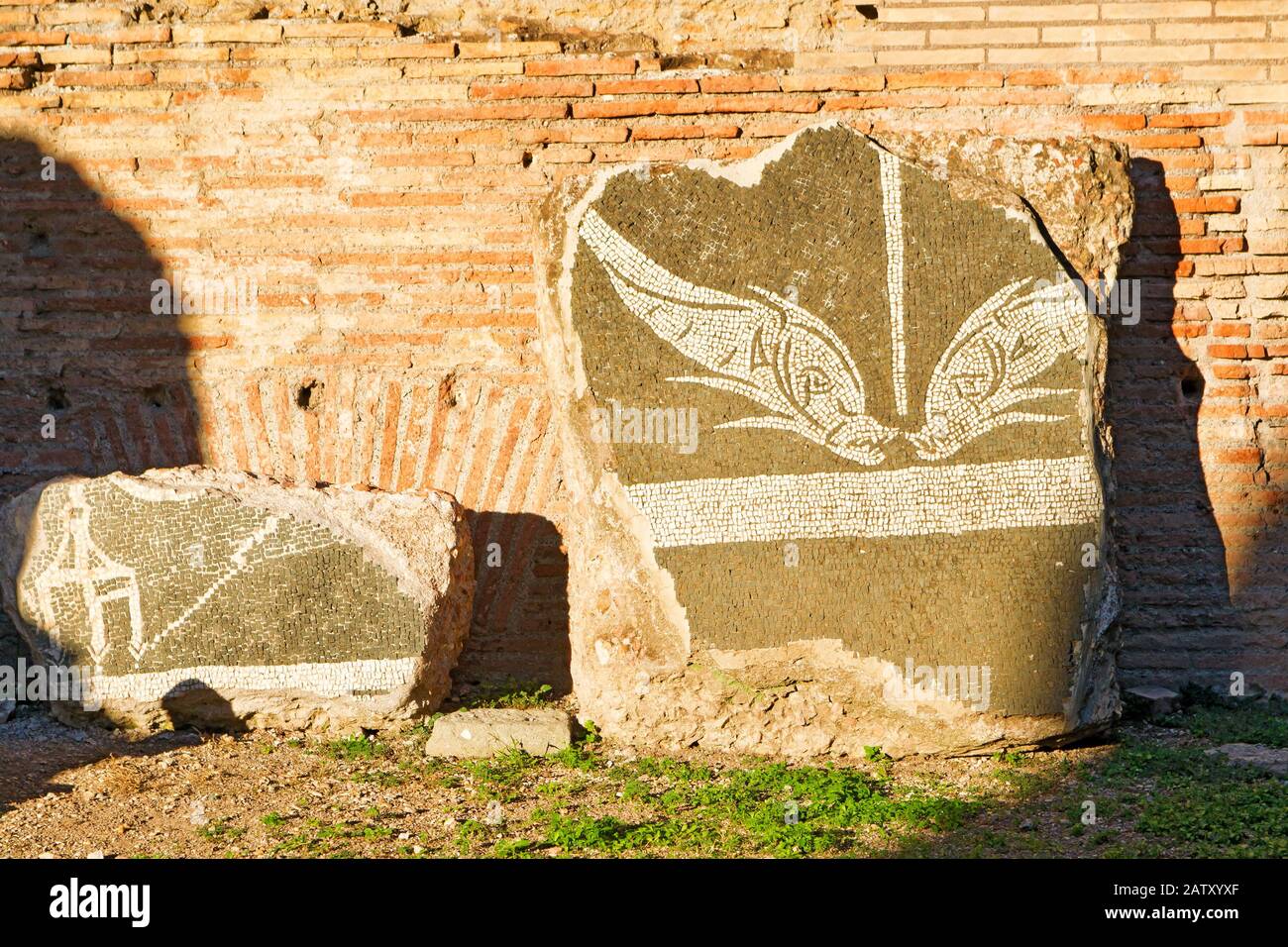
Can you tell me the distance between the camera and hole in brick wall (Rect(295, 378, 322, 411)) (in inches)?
213

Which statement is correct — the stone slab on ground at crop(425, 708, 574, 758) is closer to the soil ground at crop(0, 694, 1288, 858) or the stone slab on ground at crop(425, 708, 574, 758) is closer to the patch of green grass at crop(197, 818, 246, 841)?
the soil ground at crop(0, 694, 1288, 858)

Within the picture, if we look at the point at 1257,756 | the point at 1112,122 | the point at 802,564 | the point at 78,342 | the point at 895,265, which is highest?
the point at 1112,122

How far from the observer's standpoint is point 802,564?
14.9 ft

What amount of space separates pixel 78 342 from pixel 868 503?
3.23 metres

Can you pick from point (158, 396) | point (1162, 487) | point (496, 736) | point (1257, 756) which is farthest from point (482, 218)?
point (1257, 756)

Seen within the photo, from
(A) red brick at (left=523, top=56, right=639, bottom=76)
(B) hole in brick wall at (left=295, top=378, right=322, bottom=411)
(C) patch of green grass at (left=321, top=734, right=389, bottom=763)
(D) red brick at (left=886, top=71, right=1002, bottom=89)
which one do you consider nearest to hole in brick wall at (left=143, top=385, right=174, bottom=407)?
(B) hole in brick wall at (left=295, top=378, right=322, bottom=411)

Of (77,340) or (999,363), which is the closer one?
(999,363)

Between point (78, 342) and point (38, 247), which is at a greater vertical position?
point (38, 247)

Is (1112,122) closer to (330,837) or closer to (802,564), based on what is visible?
(802,564)

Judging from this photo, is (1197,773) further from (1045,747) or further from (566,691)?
(566,691)

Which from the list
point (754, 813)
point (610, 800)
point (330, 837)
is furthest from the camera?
point (610, 800)

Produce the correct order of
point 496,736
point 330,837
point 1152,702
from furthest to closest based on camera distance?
point 1152,702 < point 496,736 < point 330,837

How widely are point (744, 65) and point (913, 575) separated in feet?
7.42

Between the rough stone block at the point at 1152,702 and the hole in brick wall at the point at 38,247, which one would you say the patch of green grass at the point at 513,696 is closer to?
the rough stone block at the point at 1152,702
